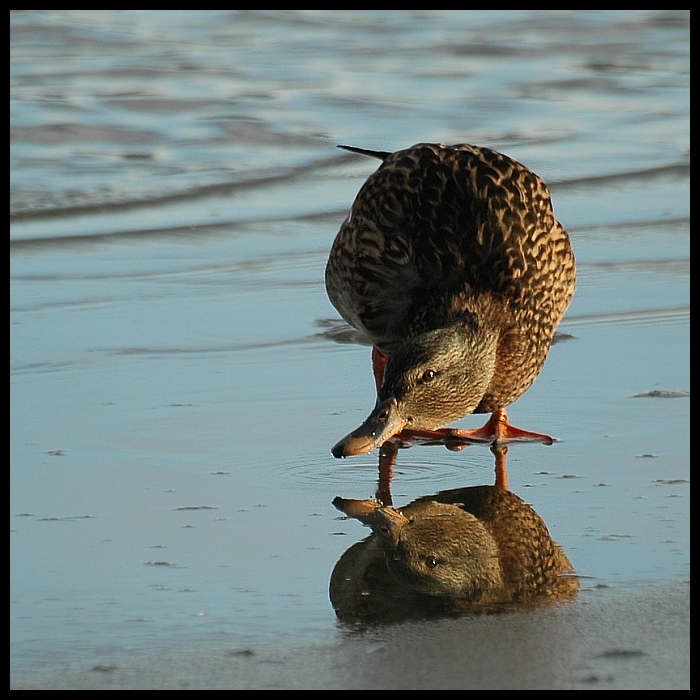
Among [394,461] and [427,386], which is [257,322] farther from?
[427,386]

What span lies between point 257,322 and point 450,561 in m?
3.06

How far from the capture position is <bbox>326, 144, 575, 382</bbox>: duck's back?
227 inches

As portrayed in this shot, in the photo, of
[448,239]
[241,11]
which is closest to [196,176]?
[448,239]

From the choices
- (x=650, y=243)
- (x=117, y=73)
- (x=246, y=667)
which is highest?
(x=117, y=73)

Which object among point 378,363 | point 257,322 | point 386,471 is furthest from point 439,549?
point 257,322

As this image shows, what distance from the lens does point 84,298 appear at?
25.6 feet

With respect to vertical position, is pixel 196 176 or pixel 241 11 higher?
pixel 241 11

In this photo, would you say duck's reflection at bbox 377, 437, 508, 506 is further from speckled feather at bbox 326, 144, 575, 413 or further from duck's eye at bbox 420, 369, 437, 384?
duck's eye at bbox 420, 369, 437, 384

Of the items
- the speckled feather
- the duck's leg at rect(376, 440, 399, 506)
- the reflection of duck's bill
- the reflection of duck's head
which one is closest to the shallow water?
the duck's leg at rect(376, 440, 399, 506)

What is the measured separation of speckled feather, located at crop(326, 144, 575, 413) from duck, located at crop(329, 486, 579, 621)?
0.79 meters

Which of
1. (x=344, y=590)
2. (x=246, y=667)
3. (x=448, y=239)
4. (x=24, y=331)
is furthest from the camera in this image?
(x=24, y=331)

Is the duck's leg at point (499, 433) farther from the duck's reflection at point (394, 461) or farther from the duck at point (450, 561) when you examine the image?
the duck at point (450, 561)

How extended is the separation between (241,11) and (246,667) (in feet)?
45.2

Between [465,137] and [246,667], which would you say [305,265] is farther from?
[246,667]
